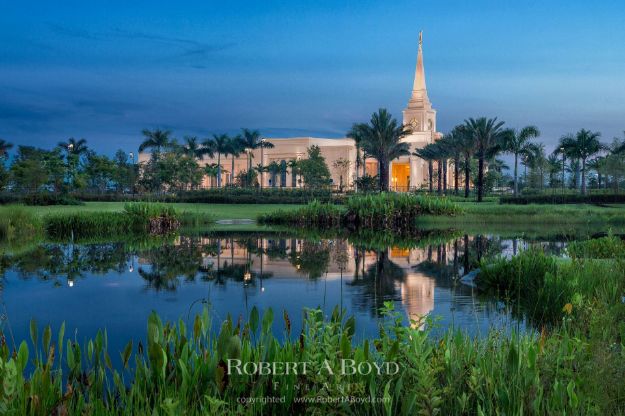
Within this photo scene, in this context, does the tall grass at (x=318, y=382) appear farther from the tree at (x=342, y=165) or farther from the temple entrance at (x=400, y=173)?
the temple entrance at (x=400, y=173)

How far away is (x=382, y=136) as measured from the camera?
145 feet

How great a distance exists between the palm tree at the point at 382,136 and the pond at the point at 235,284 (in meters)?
24.8

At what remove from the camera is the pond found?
8.17 metres

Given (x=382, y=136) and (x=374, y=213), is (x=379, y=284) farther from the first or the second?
(x=382, y=136)

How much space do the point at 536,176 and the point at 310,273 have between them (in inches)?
2527

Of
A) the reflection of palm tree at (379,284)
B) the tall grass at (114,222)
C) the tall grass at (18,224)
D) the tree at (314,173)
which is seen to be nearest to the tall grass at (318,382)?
the reflection of palm tree at (379,284)

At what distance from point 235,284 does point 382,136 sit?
33.9 metres

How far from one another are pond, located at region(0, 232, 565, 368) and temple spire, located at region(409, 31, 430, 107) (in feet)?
230

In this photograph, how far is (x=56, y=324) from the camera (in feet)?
26.7

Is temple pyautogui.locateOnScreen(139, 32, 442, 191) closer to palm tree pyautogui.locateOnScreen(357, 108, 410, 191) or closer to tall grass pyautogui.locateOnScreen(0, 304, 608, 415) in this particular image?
palm tree pyautogui.locateOnScreen(357, 108, 410, 191)

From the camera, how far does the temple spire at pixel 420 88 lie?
87900mm

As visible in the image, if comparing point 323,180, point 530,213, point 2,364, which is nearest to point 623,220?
point 530,213

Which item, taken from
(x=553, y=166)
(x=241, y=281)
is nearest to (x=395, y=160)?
(x=553, y=166)

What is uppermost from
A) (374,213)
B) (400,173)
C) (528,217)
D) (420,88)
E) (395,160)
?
(420,88)
